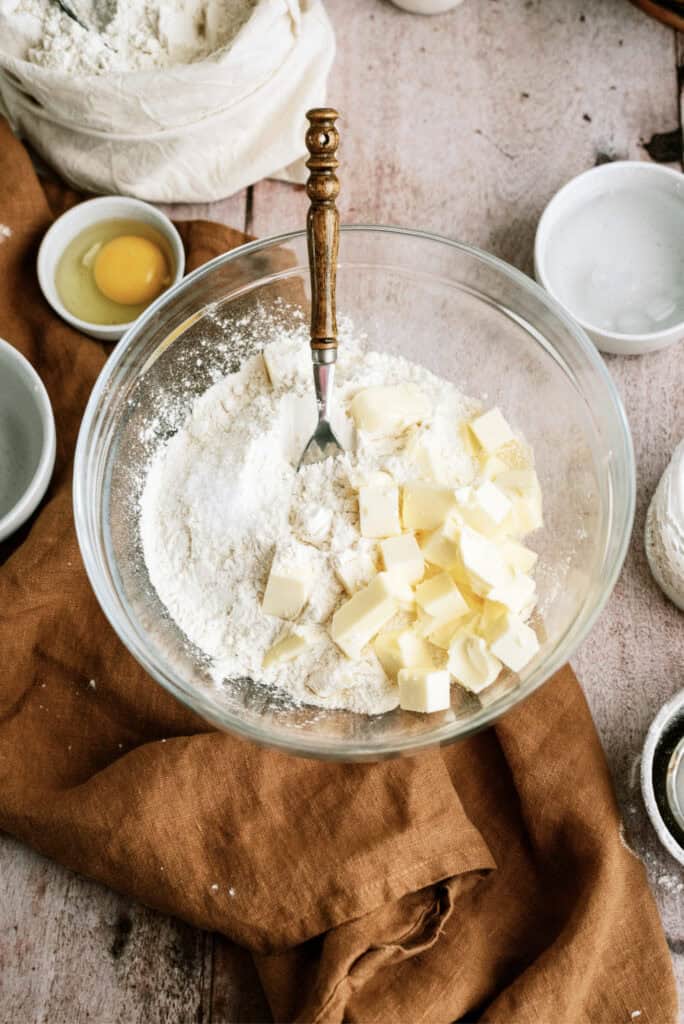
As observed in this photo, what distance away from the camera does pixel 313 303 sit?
1.30 metres

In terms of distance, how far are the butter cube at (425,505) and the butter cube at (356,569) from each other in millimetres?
69

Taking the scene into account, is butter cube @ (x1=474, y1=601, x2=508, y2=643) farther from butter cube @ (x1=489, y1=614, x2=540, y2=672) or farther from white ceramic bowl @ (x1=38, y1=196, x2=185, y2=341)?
white ceramic bowl @ (x1=38, y1=196, x2=185, y2=341)

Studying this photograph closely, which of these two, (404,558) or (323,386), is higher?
(323,386)

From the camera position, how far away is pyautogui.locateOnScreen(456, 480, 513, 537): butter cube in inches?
50.5

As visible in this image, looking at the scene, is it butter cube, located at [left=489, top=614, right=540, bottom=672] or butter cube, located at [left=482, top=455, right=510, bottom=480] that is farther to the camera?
butter cube, located at [left=482, top=455, right=510, bottom=480]

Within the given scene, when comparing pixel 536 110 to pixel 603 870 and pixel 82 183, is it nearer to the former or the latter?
pixel 82 183

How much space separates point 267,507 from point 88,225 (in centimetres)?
66

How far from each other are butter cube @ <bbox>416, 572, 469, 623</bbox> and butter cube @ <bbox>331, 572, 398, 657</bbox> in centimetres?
4

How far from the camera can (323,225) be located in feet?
4.03

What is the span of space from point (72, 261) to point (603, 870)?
1244 mm

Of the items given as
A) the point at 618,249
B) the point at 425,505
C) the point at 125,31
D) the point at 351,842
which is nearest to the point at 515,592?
the point at 425,505

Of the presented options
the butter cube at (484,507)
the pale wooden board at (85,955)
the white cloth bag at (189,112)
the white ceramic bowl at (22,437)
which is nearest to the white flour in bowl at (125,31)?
the white cloth bag at (189,112)

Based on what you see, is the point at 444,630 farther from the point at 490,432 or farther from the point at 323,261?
the point at 323,261

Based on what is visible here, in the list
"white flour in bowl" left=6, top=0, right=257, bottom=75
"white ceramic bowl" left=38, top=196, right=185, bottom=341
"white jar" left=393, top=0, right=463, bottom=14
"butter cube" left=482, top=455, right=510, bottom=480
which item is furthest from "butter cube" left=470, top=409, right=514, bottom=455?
"white jar" left=393, top=0, right=463, bottom=14
